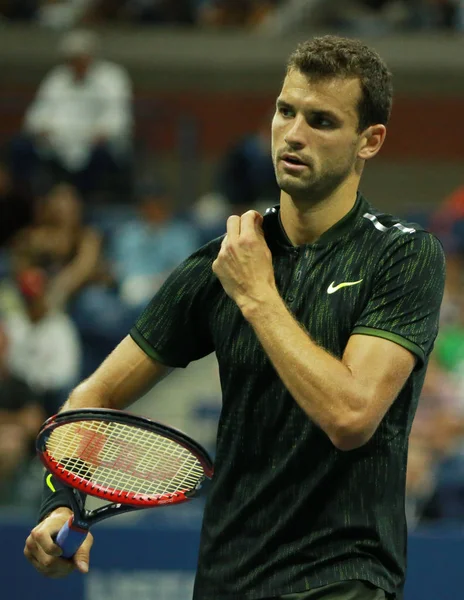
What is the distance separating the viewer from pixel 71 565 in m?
2.82

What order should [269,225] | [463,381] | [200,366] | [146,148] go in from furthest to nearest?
[146,148], [200,366], [463,381], [269,225]

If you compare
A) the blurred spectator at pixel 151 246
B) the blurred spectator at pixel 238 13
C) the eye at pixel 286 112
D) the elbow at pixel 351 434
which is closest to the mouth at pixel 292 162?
the eye at pixel 286 112

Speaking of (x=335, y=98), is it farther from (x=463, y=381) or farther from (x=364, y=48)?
(x=463, y=381)

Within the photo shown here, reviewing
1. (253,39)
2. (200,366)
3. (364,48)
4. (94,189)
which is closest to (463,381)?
(200,366)

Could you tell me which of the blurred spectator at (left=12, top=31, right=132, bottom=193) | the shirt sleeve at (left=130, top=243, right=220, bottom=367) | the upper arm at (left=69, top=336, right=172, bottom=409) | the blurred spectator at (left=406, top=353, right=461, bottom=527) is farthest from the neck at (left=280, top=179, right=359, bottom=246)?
the blurred spectator at (left=12, top=31, right=132, bottom=193)

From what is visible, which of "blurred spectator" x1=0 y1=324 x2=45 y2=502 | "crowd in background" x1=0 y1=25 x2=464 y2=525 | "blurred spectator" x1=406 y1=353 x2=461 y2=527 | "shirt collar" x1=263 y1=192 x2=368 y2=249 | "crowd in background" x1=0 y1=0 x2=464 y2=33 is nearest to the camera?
"shirt collar" x1=263 y1=192 x2=368 y2=249

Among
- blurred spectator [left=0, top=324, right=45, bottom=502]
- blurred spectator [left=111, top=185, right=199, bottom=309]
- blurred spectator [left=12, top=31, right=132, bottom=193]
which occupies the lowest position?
blurred spectator [left=0, top=324, right=45, bottom=502]

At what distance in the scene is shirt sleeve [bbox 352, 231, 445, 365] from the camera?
8.82 feet

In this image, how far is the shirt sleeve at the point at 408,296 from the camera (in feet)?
8.82

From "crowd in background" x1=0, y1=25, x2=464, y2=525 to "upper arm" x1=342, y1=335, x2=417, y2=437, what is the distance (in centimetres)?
391

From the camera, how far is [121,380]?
3.06 m

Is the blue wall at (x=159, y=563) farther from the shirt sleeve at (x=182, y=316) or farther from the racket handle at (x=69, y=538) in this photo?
the racket handle at (x=69, y=538)

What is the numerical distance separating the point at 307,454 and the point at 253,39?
1043 centimetres

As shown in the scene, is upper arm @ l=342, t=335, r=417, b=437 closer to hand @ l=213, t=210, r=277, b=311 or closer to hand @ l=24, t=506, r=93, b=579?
hand @ l=213, t=210, r=277, b=311
